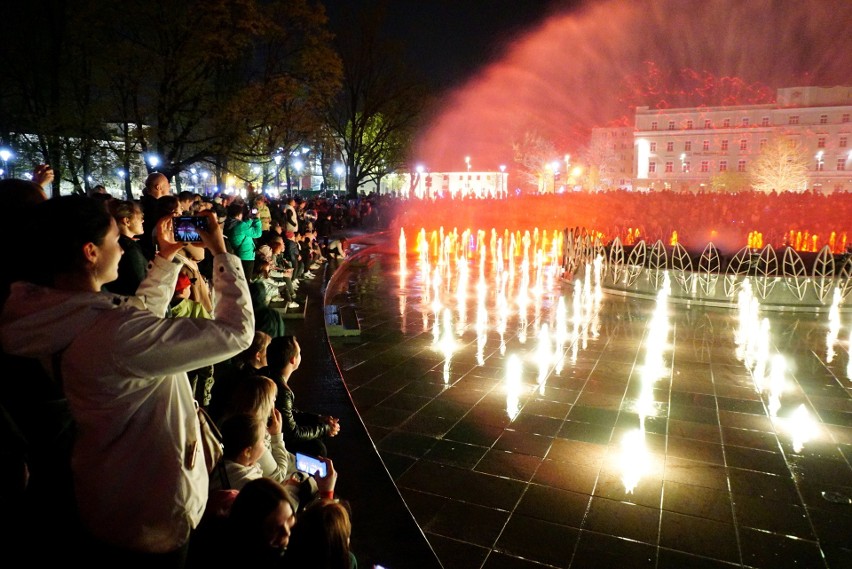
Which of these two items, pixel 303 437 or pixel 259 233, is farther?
pixel 259 233

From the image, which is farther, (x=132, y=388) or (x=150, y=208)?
(x=150, y=208)

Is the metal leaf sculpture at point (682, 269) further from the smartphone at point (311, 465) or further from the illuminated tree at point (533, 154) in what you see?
the illuminated tree at point (533, 154)

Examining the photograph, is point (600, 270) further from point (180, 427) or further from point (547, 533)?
point (180, 427)

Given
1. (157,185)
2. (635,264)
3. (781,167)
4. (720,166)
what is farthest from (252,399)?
(720,166)

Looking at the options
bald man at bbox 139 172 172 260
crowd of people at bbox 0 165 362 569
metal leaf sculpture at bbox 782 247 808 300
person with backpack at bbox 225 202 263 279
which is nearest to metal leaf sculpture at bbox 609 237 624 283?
metal leaf sculpture at bbox 782 247 808 300

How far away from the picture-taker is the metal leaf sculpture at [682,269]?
12766mm

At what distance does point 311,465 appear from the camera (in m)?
3.23

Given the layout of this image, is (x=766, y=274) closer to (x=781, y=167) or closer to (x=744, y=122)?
(x=781, y=167)

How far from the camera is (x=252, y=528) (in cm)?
212

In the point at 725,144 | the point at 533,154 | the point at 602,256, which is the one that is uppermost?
the point at 725,144

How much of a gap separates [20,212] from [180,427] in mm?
1104

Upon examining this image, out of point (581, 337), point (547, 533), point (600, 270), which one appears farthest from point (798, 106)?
point (547, 533)

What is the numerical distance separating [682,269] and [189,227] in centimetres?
1254

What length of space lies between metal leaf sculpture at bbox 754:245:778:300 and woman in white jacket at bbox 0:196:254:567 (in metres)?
12.3
